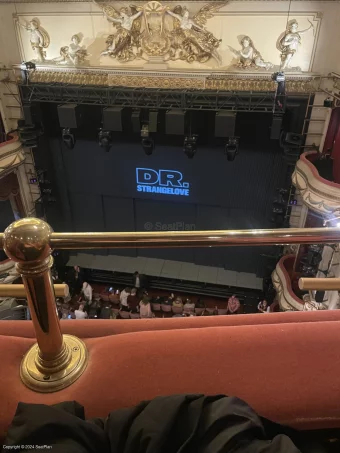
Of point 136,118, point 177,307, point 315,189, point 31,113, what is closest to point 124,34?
point 136,118

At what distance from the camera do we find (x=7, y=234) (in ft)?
3.16

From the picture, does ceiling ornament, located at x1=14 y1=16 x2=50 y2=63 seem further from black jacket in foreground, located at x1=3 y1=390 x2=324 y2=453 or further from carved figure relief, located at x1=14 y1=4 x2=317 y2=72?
black jacket in foreground, located at x1=3 y1=390 x2=324 y2=453

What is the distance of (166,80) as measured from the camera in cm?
823

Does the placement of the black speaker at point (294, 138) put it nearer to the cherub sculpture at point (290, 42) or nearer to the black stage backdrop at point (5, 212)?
the cherub sculpture at point (290, 42)

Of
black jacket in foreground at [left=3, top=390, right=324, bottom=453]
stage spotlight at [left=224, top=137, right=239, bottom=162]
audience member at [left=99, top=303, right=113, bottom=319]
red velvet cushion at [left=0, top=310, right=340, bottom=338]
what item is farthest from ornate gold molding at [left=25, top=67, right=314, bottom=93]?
black jacket in foreground at [left=3, top=390, right=324, bottom=453]

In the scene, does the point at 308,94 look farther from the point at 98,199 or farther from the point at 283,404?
the point at 283,404

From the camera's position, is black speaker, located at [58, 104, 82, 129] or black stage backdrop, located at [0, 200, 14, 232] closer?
black speaker, located at [58, 104, 82, 129]

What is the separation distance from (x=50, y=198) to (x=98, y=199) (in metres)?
1.37

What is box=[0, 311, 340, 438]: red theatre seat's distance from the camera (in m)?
1.08

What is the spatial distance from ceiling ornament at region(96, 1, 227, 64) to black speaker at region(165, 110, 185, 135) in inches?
48.3

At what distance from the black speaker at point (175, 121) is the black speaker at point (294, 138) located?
2.40 m

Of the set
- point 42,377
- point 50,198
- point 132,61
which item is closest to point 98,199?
point 50,198

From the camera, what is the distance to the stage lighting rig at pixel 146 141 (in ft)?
28.3

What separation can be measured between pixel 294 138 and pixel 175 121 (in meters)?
2.73
